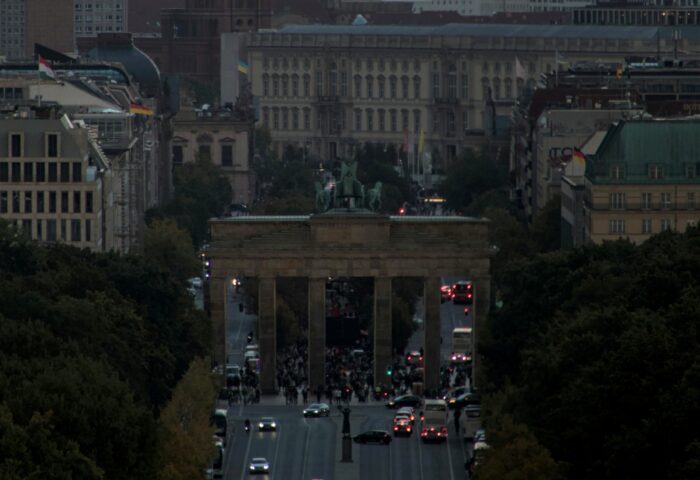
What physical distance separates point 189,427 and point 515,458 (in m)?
18.8

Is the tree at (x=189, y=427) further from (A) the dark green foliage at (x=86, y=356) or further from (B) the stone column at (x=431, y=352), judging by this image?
(B) the stone column at (x=431, y=352)

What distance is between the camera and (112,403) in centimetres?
12519

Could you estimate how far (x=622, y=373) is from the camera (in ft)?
424

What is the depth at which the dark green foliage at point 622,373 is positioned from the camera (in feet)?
404

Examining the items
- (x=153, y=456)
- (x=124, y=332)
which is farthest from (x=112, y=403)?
(x=124, y=332)

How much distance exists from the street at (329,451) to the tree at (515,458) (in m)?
16.7

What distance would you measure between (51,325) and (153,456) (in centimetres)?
2534

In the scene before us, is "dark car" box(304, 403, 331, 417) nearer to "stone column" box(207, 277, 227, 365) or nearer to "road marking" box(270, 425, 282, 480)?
"road marking" box(270, 425, 282, 480)

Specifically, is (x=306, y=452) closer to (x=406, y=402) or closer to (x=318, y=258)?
(x=406, y=402)

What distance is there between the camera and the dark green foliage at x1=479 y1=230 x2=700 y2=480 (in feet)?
Result: 404

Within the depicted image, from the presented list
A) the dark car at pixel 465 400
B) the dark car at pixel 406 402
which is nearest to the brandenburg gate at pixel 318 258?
the dark car at pixel 406 402

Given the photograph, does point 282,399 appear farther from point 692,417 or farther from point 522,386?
point 692,417

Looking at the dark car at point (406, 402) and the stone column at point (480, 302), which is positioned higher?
the stone column at point (480, 302)

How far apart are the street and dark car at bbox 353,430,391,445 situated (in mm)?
325
